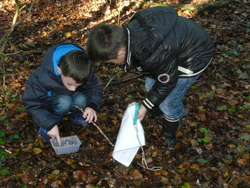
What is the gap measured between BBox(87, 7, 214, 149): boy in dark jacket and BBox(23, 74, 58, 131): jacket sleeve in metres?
0.82

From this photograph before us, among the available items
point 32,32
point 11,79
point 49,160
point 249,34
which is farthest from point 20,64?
point 249,34

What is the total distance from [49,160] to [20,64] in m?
1.88

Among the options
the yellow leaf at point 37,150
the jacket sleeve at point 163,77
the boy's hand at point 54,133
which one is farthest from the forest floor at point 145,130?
the jacket sleeve at point 163,77

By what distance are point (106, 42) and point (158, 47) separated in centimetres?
42

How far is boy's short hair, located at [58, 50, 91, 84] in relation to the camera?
2.61m

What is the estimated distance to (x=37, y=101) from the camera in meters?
2.92

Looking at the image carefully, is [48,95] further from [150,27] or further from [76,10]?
[76,10]

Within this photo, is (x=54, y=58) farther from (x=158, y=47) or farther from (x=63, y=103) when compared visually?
(x=158, y=47)

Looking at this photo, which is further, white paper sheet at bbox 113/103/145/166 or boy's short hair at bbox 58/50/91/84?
white paper sheet at bbox 113/103/145/166

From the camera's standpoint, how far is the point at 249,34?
534 cm

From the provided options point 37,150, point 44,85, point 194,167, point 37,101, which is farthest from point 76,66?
point 194,167

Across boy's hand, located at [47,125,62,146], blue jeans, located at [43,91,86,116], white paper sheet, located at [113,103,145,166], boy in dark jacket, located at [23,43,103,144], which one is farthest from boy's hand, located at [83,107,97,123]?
white paper sheet, located at [113,103,145,166]

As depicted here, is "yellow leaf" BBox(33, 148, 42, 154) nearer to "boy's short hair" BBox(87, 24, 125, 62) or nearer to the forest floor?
the forest floor

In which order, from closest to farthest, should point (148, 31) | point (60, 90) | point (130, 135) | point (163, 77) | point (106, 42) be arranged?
point (106, 42), point (148, 31), point (163, 77), point (130, 135), point (60, 90)
